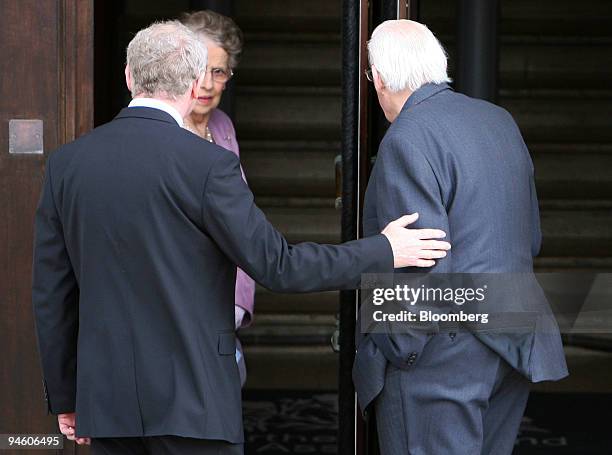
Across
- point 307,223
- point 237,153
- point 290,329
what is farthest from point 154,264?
point 307,223

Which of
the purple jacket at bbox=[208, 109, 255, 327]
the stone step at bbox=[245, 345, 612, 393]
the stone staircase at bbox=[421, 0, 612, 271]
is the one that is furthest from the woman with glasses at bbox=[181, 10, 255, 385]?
the stone staircase at bbox=[421, 0, 612, 271]

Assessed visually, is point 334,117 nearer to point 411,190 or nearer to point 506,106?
point 506,106

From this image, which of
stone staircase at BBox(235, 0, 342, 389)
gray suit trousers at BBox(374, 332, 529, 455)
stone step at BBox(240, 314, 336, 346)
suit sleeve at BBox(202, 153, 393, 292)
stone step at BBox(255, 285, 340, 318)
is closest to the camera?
suit sleeve at BBox(202, 153, 393, 292)

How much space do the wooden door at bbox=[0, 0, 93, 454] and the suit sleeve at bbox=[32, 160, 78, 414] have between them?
0.73 meters

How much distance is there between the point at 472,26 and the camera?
664 cm

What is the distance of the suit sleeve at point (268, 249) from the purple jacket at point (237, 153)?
1044mm

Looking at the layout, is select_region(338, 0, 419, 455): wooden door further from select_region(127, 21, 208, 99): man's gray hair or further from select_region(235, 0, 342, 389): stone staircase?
select_region(235, 0, 342, 389): stone staircase

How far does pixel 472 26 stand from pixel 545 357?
12.8ft

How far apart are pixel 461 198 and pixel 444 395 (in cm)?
49

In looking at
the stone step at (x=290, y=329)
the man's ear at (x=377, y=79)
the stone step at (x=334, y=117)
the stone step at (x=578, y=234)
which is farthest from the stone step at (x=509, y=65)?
the man's ear at (x=377, y=79)

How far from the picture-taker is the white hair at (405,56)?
2.94 m

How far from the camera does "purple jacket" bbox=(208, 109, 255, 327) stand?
12.6 feet

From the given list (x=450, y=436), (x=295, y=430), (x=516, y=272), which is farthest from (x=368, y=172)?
(x=295, y=430)

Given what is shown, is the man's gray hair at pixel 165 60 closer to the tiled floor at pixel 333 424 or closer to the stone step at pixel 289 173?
the tiled floor at pixel 333 424
